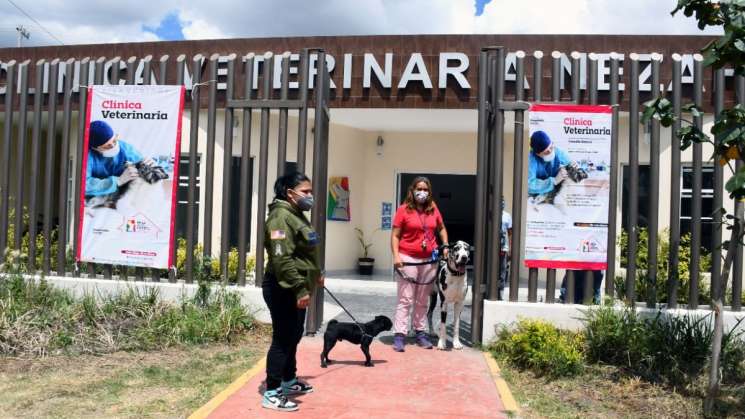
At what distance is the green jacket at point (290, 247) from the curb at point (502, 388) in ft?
5.83

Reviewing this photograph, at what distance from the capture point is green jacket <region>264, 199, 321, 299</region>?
175 inches

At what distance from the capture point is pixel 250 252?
446 inches

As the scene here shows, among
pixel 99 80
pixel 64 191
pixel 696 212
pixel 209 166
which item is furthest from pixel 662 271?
pixel 64 191

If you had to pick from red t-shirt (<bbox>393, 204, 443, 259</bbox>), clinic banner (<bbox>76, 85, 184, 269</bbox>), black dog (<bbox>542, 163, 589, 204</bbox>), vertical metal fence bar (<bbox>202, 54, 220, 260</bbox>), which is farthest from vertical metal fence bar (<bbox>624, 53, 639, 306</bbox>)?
clinic banner (<bbox>76, 85, 184, 269</bbox>)

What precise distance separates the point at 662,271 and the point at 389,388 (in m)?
4.94

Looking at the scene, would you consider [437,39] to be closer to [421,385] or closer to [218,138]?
[218,138]

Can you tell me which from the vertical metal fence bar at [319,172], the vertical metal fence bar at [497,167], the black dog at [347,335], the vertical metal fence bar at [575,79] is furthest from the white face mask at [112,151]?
the vertical metal fence bar at [575,79]

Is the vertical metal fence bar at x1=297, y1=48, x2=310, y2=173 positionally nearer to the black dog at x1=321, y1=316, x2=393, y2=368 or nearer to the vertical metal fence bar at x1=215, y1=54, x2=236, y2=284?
the vertical metal fence bar at x1=215, y1=54, x2=236, y2=284

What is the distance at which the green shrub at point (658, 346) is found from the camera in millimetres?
5387

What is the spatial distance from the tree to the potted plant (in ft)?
28.6

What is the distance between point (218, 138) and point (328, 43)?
2619 millimetres

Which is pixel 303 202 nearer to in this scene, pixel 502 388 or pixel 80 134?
pixel 502 388

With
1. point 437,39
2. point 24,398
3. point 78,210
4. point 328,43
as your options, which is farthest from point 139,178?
point 437,39

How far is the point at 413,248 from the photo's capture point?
6336mm
